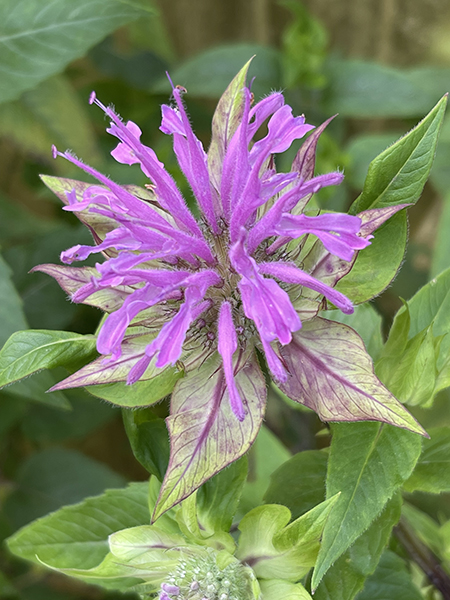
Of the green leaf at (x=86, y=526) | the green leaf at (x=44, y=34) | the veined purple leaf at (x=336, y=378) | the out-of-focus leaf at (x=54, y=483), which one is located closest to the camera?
the veined purple leaf at (x=336, y=378)

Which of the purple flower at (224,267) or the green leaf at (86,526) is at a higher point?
the purple flower at (224,267)

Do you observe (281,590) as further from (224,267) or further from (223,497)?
(224,267)

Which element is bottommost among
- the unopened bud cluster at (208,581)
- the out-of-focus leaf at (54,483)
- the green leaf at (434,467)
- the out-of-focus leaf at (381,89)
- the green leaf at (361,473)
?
the out-of-focus leaf at (54,483)

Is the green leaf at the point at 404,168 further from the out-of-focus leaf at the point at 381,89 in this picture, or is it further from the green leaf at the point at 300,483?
the out-of-focus leaf at the point at 381,89

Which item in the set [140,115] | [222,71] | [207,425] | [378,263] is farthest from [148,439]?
[140,115]

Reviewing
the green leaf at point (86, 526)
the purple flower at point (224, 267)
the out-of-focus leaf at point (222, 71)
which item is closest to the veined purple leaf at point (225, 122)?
the purple flower at point (224, 267)

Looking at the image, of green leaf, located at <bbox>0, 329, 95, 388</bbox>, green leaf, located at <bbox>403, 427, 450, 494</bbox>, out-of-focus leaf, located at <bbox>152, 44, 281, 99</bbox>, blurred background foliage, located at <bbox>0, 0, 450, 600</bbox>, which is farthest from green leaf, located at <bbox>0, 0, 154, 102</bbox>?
green leaf, located at <bbox>403, 427, 450, 494</bbox>

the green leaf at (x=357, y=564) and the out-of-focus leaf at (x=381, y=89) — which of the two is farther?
the out-of-focus leaf at (x=381, y=89)

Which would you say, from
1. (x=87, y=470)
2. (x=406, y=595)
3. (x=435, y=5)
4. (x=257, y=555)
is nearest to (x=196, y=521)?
(x=257, y=555)
